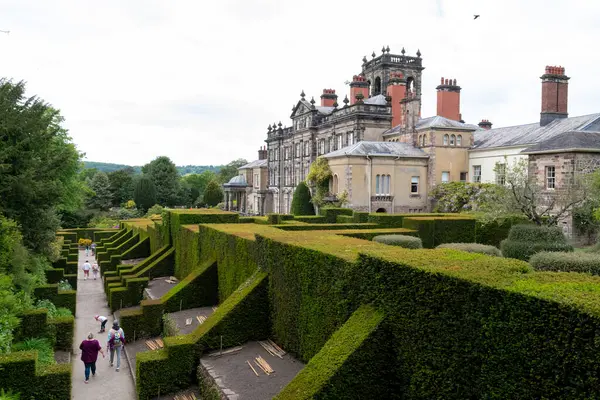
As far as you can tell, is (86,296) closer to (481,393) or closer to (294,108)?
(481,393)

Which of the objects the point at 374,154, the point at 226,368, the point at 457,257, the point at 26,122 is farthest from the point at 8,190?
the point at 374,154

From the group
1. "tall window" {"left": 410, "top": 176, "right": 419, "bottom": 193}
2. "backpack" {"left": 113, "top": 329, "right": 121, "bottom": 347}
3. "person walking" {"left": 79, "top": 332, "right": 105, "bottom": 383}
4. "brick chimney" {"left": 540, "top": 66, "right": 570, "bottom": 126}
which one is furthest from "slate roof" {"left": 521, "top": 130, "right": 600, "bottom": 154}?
Answer: "person walking" {"left": 79, "top": 332, "right": 105, "bottom": 383}

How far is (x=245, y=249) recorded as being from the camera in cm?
1631

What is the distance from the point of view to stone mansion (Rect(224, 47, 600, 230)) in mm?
28750

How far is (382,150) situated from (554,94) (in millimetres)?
12947

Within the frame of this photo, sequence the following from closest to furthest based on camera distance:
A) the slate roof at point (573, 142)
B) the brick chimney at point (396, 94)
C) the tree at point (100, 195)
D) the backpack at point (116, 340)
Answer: the backpack at point (116, 340), the slate roof at point (573, 142), the brick chimney at point (396, 94), the tree at point (100, 195)

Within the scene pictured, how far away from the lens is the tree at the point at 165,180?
85.9 metres

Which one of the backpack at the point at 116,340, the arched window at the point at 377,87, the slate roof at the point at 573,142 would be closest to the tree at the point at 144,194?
the arched window at the point at 377,87

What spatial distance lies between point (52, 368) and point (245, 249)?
655cm

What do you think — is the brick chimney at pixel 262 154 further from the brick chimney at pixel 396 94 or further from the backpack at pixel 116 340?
the backpack at pixel 116 340

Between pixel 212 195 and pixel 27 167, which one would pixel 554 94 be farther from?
pixel 212 195

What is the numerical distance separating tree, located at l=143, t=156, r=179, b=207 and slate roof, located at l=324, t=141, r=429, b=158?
53416 millimetres

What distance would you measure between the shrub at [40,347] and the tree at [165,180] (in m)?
71.0

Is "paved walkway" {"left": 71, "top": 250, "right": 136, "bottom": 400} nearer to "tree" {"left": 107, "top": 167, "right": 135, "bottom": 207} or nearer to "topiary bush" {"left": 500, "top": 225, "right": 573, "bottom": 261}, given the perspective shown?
"topiary bush" {"left": 500, "top": 225, "right": 573, "bottom": 261}
